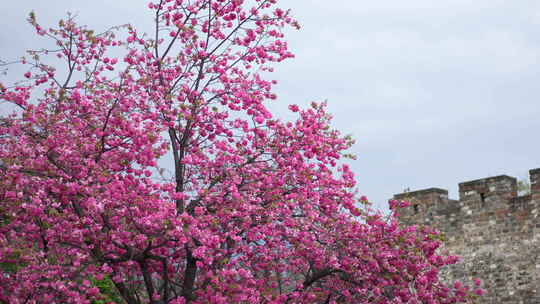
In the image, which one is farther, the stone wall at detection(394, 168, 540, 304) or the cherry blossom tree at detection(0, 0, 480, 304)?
the stone wall at detection(394, 168, 540, 304)

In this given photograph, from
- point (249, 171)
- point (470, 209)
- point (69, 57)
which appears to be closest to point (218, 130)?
point (249, 171)

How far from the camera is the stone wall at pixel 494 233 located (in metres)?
18.0

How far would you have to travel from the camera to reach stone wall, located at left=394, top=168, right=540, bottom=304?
18016 mm

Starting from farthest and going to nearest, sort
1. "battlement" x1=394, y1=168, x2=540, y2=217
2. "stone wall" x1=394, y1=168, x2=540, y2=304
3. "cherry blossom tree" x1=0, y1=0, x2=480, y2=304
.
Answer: "battlement" x1=394, y1=168, x2=540, y2=217 → "stone wall" x1=394, y1=168, x2=540, y2=304 → "cherry blossom tree" x1=0, y1=0, x2=480, y2=304

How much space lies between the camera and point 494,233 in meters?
19.0

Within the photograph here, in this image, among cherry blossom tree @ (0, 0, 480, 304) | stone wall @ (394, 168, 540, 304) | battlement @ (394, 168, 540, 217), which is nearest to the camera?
cherry blossom tree @ (0, 0, 480, 304)

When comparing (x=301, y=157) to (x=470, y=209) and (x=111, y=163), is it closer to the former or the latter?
(x=111, y=163)

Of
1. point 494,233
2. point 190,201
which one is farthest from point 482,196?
point 190,201

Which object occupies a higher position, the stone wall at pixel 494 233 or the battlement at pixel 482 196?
the battlement at pixel 482 196

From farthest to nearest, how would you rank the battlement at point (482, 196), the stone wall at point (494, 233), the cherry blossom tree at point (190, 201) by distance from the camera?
1. the battlement at point (482, 196)
2. the stone wall at point (494, 233)
3. the cherry blossom tree at point (190, 201)

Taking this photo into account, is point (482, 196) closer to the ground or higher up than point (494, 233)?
higher up

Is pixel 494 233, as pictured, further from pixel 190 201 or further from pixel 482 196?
pixel 190 201

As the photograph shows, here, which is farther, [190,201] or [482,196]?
[482,196]

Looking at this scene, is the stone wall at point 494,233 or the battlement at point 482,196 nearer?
the stone wall at point 494,233
